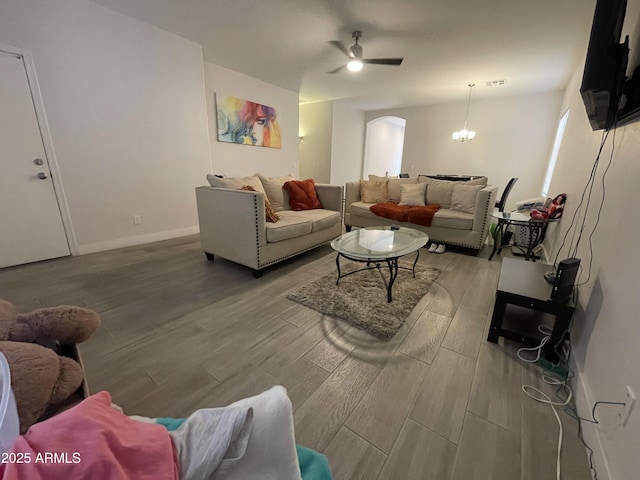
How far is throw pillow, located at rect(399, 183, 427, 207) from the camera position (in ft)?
11.8

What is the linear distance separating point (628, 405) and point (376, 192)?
133 inches

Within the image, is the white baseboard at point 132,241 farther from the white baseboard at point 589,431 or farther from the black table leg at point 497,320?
the white baseboard at point 589,431

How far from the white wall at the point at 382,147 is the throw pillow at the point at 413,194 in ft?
14.5

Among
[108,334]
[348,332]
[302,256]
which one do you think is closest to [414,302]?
[348,332]

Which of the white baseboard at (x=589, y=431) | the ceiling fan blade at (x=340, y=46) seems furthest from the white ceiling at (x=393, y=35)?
the white baseboard at (x=589, y=431)

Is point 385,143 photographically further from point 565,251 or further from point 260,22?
point 565,251

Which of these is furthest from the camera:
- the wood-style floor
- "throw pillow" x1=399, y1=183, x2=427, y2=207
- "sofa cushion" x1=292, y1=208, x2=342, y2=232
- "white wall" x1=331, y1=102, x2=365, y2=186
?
"white wall" x1=331, y1=102, x2=365, y2=186

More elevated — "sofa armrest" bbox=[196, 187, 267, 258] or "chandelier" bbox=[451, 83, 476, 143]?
"chandelier" bbox=[451, 83, 476, 143]

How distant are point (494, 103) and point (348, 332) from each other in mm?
6376

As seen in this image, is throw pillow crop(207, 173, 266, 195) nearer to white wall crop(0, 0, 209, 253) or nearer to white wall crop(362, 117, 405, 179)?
white wall crop(0, 0, 209, 253)

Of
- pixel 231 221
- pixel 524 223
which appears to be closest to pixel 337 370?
pixel 231 221

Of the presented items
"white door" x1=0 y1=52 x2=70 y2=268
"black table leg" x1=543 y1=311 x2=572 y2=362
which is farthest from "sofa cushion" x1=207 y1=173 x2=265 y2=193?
"black table leg" x1=543 y1=311 x2=572 y2=362

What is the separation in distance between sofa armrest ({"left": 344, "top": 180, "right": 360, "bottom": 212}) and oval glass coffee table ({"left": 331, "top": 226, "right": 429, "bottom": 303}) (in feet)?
4.28

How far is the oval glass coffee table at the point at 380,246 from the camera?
189cm
